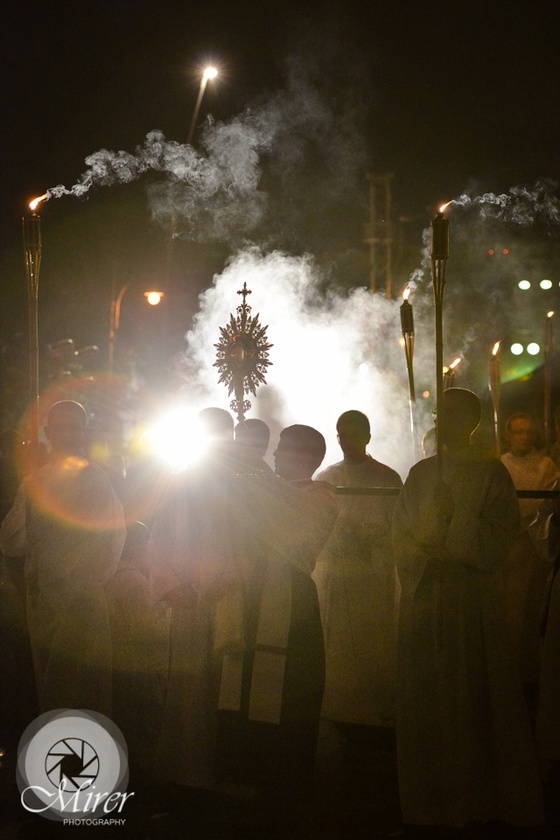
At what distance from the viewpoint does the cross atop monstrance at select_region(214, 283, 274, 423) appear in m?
7.41

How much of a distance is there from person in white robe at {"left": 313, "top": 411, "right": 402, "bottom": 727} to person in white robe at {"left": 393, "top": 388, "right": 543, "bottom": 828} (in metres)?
1.52

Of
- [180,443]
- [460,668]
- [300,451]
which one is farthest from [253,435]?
[460,668]

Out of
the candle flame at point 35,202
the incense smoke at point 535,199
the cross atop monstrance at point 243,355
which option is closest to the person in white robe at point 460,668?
the cross atop monstrance at point 243,355

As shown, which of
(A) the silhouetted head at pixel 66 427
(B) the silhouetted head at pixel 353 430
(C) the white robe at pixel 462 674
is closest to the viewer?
(C) the white robe at pixel 462 674

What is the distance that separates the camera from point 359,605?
6.55m

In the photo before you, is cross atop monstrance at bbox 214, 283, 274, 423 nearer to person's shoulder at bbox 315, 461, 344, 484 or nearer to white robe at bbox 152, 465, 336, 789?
person's shoulder at bbox 315, 461, 344, 484

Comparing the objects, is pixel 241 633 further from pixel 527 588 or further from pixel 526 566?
pixel 526 566

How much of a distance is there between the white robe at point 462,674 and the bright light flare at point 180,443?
1.52m

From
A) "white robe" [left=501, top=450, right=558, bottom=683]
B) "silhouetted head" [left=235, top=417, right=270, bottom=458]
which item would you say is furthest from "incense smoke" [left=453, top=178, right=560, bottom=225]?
"silhouetted head" [left=235, top=417, right=270, bottom=458]

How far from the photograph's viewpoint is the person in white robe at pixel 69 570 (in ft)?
17.7

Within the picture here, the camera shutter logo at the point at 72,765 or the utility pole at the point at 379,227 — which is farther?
the utility pole at the point at 379,227

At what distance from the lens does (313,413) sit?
11953 mm

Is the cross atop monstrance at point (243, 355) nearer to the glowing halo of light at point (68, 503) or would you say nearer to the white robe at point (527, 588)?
the glowing halo of light at point (68, 503)

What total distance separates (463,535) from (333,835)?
166 centimetres
